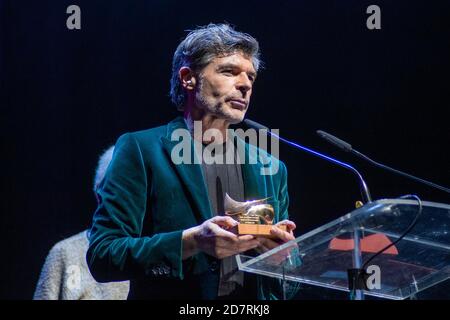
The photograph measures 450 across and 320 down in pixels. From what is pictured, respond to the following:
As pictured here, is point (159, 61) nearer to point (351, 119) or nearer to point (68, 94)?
point (68, 94)

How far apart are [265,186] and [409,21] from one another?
1470 mm

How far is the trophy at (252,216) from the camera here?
1.87 meters

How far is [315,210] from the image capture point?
3168 mm

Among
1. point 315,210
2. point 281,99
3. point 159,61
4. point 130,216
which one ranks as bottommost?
point 315,210

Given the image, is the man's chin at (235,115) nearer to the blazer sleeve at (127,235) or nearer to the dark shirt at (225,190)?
the dark shirt at (225,190)

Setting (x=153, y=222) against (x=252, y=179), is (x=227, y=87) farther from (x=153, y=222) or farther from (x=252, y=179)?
(x=153, y=222)

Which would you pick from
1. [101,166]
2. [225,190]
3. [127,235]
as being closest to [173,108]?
[101,166]

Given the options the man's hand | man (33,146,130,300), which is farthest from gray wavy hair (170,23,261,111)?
the man's hand

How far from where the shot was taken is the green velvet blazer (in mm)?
2092

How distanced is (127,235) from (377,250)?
0.84 meters

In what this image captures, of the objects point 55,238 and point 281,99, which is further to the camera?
point 281,99

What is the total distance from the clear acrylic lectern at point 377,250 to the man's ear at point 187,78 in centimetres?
90
